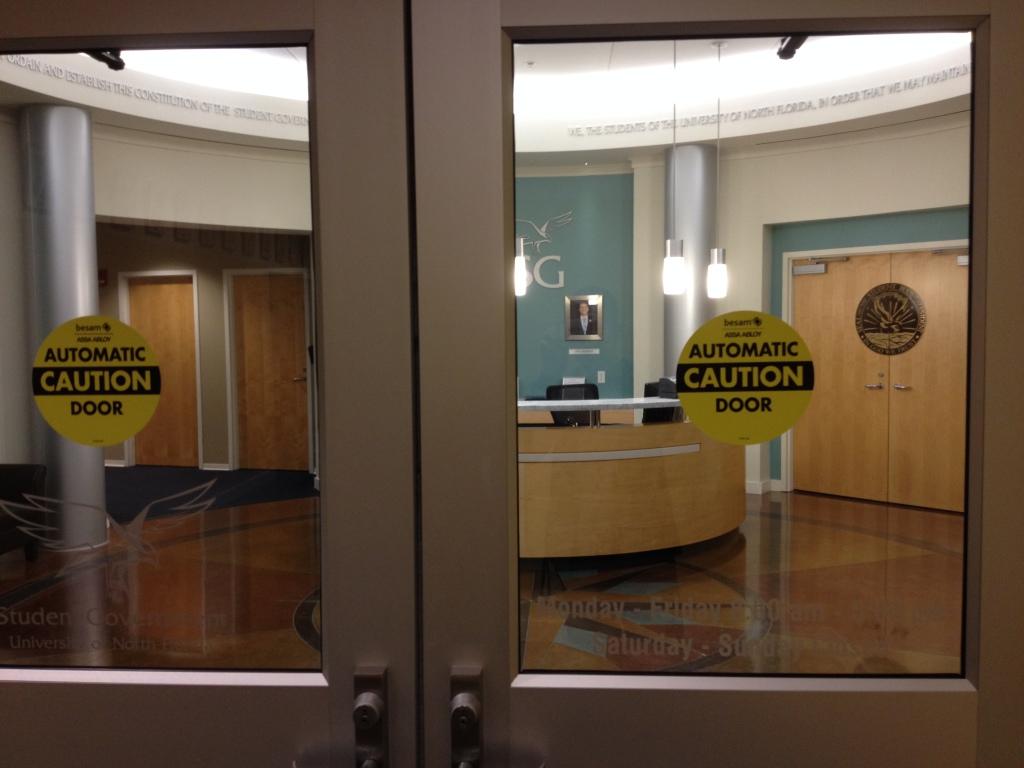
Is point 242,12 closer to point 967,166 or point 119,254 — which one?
point 119,254

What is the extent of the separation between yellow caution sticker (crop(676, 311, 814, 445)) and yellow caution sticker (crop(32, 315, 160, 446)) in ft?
3.02

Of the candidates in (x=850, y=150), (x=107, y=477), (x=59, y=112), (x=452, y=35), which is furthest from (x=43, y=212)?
(x=850, y=150)

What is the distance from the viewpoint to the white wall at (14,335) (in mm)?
1213

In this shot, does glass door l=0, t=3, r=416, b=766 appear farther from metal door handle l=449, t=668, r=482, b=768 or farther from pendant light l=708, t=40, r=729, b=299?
pendant light l=708, t=40, r=729, b=299

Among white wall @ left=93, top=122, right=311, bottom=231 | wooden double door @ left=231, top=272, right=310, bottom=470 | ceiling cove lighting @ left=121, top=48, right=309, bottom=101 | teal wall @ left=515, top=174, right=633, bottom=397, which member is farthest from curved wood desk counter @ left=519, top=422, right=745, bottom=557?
ceiling cove lighting @ left=121, top=48, right=309, bottom=101

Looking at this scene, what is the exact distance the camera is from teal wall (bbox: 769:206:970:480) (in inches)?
44.0

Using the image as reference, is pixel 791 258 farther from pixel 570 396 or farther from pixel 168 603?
pixel 168 603

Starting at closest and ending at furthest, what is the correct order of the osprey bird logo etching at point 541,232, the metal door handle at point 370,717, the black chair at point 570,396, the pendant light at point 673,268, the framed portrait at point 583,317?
the metal door handle at point 370,717, the osprey bird logo etching at point 541,232, the framed portrait at point 583,317, the pendant light at point 673,268, the black chair at point 570,396

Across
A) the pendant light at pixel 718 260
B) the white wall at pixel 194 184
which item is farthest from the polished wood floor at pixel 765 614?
the white wall at pixel 194 184

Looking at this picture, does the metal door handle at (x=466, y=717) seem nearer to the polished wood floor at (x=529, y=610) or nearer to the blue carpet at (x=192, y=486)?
the polished wood floor at (x=529, y=610)

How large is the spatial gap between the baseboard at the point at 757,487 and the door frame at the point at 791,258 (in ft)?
0.05

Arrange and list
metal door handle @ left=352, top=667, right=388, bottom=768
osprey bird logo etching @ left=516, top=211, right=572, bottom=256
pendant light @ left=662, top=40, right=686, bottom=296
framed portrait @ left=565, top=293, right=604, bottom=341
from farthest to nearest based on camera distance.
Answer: pendant light @ left=662, top=40, right=686, bottom=296 < framed portrait @ left=565, top=293, right=604, bottom=341 < osprey bird logo etching @ left=516, top=211, right=572, bottom=256 < metal door handle @ left=352, top=667, right=388, bottom=768

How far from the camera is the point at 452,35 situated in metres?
1.08

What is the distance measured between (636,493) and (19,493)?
5.86ft
